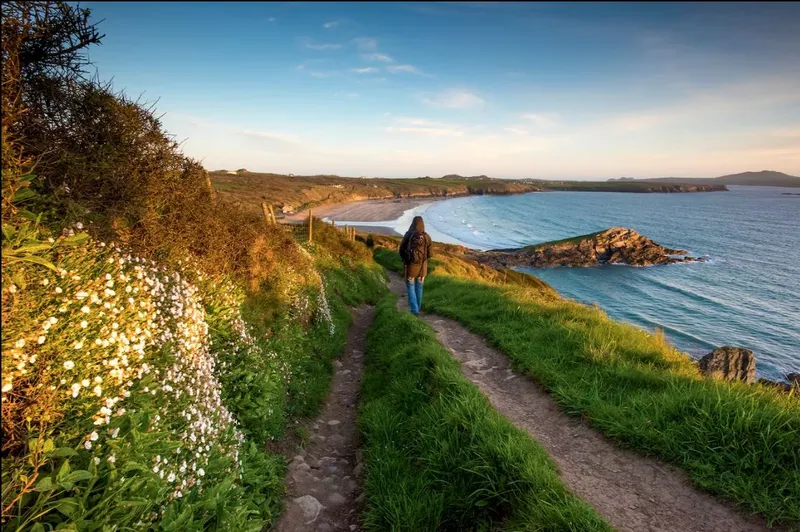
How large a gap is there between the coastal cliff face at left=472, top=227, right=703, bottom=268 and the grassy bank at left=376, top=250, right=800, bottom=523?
4488 centimetres

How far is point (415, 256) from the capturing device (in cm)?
1310

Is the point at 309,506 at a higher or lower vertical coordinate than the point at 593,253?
higher

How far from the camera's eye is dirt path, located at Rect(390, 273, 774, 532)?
14.4 feet

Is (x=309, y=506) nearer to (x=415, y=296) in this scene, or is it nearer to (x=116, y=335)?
(x=116, y=335)

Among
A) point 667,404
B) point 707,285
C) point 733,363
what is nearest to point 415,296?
point 667,404

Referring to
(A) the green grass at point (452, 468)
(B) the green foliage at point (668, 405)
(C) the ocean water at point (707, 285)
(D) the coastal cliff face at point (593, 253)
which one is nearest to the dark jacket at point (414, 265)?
(B) the green foliage at point (668, 405)

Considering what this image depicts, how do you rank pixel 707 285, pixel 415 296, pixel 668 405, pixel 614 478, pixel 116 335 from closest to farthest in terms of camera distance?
pixel 116 335 → pixel 614 478 → pixel 668 405 → pixel 415 296 → pixel 707 285

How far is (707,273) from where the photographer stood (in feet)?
159

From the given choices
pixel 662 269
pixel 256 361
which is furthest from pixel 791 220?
pixel 256 361

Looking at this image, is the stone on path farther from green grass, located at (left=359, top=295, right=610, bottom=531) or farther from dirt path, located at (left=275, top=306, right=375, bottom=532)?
green grass, located at (left=359, top=295, right=610, bottom=531)

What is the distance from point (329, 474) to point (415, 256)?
794 cm

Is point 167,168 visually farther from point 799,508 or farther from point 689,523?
point 799,508

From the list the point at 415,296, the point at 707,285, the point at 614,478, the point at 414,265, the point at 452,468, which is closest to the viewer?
the point at 614,478

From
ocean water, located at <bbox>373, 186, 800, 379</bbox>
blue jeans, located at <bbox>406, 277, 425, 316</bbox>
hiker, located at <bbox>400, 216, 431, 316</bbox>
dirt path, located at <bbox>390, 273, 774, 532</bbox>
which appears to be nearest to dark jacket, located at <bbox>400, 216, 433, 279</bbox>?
hiker, located at <bbox>400, 216, 431, 316</bbox>
